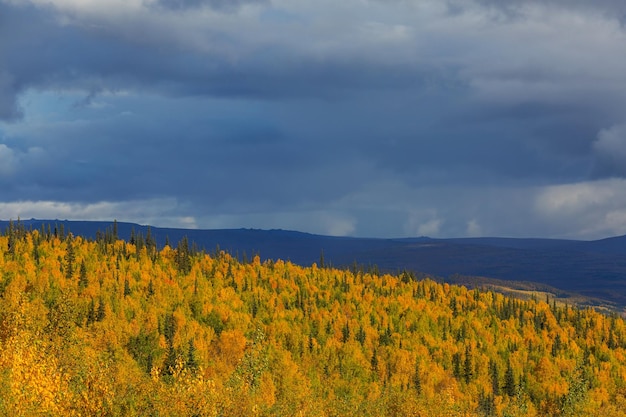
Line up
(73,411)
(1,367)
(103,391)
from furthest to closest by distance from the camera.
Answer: (1,367) → (103,391) → (73,411)

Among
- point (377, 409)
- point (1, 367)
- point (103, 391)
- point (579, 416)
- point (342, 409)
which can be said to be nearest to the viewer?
point (103, 391)

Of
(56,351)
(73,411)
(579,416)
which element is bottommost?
(579,416)

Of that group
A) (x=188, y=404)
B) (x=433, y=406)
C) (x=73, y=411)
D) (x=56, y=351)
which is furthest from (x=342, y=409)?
(x=56, y=351)

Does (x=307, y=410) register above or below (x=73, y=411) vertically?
below

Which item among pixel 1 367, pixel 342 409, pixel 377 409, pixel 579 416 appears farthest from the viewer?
pixel 579 416

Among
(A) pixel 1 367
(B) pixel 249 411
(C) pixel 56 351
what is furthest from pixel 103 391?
(C) pixel 56 351

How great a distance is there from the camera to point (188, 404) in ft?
287

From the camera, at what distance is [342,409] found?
145250 millimetres

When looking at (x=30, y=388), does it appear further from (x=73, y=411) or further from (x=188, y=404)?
(x=188, y=404)

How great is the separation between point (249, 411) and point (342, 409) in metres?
50.1

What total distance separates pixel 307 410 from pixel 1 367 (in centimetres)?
5626

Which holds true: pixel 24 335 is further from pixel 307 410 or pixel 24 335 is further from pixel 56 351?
pixel 56 351

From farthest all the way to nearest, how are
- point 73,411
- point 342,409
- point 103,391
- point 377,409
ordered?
point 342,409 < point 377,409 < point 103,391 < point 73,411

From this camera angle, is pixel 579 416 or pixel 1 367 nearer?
pixel 1 367
